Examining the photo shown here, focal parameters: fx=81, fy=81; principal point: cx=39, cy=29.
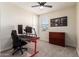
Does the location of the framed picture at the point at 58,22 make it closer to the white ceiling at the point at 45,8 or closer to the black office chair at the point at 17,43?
the white ceiling at the point at 45,8

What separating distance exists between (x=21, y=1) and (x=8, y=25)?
0.49 metres

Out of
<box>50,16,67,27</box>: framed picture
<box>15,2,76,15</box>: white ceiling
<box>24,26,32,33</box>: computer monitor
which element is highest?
<box>15,2,76,15</box>: white ceiling

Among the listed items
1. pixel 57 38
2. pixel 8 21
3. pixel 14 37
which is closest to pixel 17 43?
pixel 14 37

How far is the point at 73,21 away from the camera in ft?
4.74

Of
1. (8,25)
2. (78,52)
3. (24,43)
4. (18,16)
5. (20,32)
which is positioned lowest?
(78,52)

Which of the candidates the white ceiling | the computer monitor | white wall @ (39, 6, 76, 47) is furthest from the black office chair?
the white ceiling

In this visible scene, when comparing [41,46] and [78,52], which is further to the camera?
[41,46]

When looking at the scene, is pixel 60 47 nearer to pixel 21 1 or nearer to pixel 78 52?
pixel 78 52

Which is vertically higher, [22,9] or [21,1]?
[21,1]

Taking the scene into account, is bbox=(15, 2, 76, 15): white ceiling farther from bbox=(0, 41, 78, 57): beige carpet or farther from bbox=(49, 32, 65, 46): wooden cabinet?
bbox=(0, 41, 78, 57): beige carpet

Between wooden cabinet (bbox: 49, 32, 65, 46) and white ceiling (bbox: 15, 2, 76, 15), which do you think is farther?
wooden cabinet (bbox: 49, 32, 65, 46)

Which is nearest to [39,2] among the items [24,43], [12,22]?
[12,22]

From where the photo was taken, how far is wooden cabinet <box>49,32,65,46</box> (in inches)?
60.6

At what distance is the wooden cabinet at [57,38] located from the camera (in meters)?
1.54
